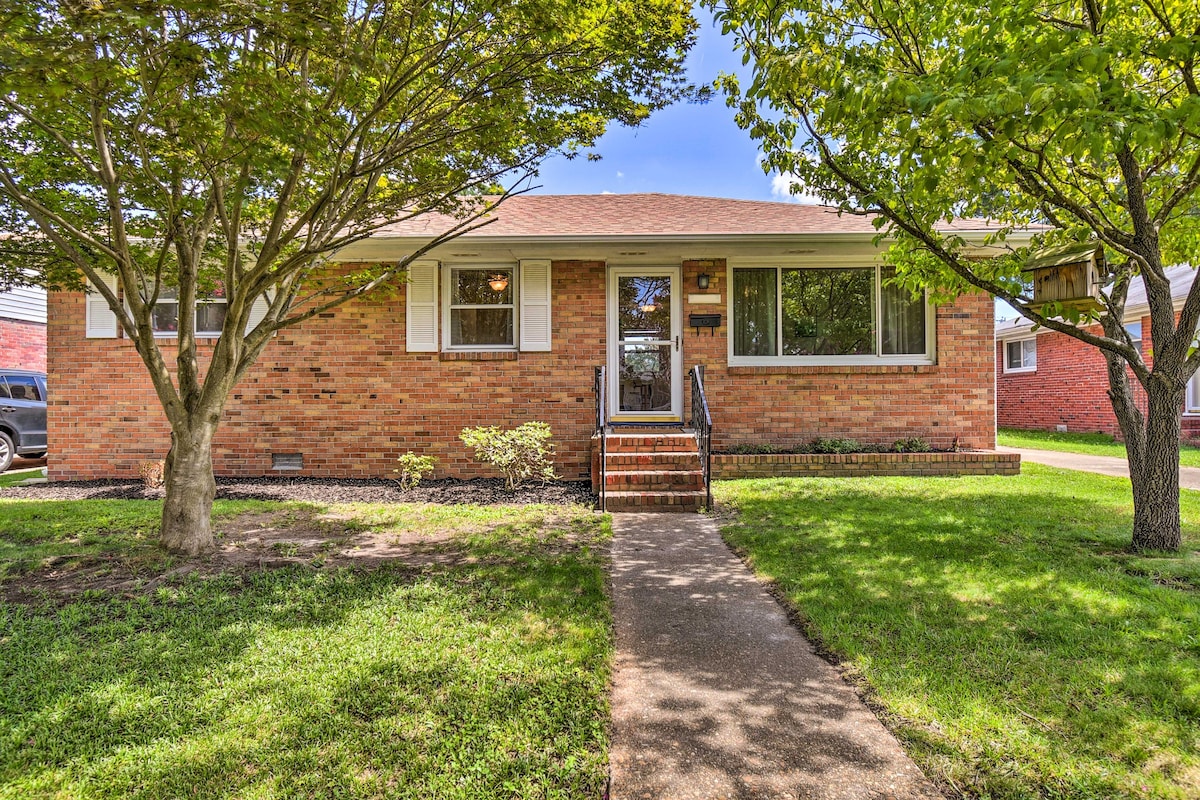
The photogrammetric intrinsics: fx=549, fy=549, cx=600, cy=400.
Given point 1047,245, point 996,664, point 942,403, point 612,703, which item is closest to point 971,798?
point 996,664

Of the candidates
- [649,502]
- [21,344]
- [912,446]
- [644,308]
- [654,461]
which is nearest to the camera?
[649,502]

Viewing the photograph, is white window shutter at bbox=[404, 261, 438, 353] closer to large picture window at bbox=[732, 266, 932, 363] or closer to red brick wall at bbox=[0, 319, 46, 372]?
large picture window at bbox=[732, 266, 932, 363]

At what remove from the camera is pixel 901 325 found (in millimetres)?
7898

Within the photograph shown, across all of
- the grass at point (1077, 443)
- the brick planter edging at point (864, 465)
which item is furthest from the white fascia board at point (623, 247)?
the grass at point (1077, 443)

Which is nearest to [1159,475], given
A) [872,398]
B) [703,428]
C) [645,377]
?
[703,428]

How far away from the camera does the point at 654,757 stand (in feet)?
6.41

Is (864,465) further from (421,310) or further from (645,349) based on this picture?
(421,310)

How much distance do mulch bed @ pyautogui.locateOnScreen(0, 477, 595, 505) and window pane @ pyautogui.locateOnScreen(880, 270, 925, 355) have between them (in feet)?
15.9

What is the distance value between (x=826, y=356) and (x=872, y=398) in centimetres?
86

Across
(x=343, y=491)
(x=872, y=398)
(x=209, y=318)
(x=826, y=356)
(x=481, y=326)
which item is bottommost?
(x=343, y=491)

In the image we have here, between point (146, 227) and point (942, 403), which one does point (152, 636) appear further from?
point (942, 403)

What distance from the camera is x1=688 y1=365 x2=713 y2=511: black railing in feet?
19.0

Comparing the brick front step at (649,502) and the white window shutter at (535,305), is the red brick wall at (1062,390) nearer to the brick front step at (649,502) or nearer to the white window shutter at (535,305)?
the brick front step at (649,502)

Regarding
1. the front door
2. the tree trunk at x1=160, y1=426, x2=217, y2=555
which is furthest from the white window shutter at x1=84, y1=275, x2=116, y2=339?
the front door
